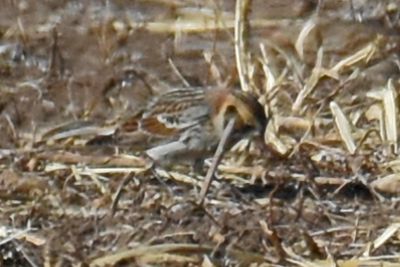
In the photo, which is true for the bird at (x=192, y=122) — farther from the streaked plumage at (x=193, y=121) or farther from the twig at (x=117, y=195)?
the twig at (x=117, y=195)

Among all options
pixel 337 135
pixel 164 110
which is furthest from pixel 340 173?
pixel 164 110

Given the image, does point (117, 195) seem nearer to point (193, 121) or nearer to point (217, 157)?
point (217, 157)

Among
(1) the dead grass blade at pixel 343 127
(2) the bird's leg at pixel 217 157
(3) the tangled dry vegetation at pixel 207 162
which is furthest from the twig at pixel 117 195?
(1) the dead grass blade at pixel 343 127

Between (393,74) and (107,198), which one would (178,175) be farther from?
(393,74)

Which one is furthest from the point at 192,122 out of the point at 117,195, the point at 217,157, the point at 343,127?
the point at 117,195

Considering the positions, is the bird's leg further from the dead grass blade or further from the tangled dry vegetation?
the dead grass blade

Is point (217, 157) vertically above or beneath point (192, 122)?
above

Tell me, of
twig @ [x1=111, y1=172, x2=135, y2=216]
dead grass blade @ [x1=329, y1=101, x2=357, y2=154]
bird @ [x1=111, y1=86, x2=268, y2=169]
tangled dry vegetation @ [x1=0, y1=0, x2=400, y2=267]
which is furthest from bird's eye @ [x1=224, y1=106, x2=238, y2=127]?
twig @ [x1=111, y1=172, x2=135, y2=216]
